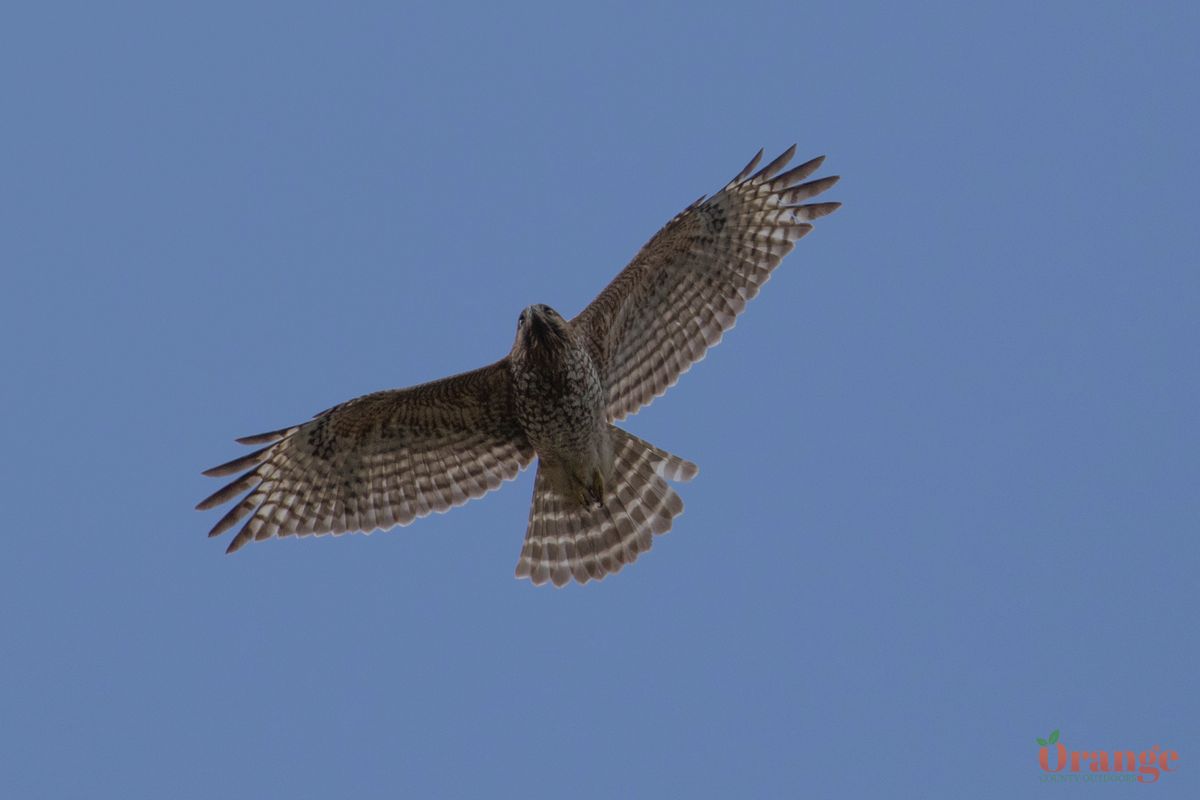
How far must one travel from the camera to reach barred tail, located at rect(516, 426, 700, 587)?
9016 mm

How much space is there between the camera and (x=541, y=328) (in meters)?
7.89

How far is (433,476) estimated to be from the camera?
347 inches

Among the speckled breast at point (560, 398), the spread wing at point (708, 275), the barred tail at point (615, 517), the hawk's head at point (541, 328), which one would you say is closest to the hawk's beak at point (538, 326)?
the hawk's head at point (541, 328)

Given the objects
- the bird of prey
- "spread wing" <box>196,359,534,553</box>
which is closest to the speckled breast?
the bird of prey

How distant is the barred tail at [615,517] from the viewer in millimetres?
9016

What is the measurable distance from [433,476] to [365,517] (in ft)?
1.74

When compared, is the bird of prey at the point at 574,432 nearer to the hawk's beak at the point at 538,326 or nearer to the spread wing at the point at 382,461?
the spread wing at the point at 382,461

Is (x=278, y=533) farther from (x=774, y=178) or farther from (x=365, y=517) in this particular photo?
(x=774, y=178)

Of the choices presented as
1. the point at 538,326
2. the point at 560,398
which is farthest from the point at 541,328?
the point at 560,398

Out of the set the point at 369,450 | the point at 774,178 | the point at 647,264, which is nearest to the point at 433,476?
the point at 369,450

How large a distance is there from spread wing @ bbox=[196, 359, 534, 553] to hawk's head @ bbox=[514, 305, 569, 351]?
0.46 meters

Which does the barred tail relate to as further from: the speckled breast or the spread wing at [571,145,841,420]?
the speckled breast

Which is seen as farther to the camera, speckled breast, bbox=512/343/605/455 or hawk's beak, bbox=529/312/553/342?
speckled breast, bbox=512/343/605/455

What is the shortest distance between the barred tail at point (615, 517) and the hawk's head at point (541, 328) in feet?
4.01
